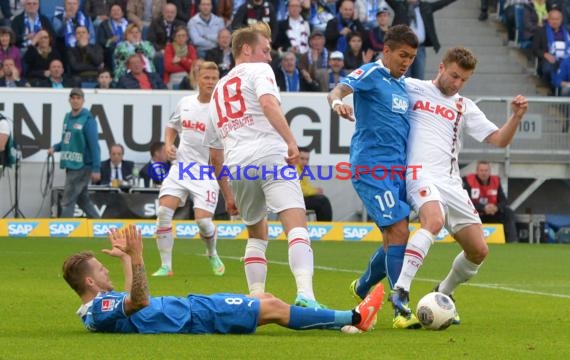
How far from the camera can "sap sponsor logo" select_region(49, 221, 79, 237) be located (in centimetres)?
2473

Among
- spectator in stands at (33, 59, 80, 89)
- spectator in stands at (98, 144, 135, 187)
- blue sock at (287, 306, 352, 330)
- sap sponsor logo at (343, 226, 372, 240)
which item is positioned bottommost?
sap sponsor logo at (343, 226, 372, 240)

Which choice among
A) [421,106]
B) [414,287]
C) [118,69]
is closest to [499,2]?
[118,69]

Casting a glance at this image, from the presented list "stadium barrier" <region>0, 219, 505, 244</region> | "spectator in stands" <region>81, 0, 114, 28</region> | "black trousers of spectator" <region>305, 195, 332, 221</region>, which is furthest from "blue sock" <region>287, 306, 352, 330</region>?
"spectator in stands" <region>81, 0, 114, 28</region>

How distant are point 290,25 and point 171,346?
65.1 ft

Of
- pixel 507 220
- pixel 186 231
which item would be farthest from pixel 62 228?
pixel 507 220

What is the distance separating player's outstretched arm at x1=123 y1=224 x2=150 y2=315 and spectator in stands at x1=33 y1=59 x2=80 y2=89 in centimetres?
1744

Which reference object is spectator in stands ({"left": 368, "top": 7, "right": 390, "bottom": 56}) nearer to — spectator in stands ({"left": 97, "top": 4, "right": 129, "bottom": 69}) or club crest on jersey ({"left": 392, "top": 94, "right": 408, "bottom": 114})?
spectator in stands ({"left": 97, "top": 4, "right": 129, "bottom": 69})

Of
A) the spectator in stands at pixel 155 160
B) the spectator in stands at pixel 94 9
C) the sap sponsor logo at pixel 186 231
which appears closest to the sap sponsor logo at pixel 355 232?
the sap sponsor logo at pixel 186 231

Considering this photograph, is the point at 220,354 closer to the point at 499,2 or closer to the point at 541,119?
the point at 541,119

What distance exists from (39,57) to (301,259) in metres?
16.9

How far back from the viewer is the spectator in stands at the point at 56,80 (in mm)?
26297

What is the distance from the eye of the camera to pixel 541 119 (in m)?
26.8

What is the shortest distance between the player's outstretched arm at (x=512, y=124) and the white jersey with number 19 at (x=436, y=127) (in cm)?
10

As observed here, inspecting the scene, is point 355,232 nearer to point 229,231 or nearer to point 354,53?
point 229,231
